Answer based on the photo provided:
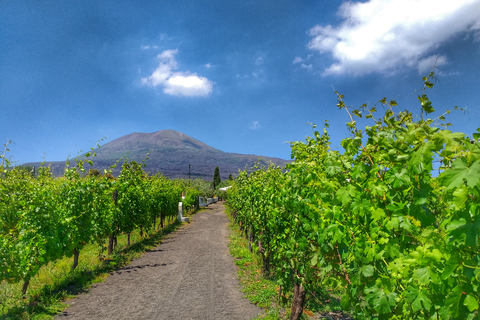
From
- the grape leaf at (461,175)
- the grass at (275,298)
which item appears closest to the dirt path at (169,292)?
the grass at (275,298)

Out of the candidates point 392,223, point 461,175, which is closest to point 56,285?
point 392,223

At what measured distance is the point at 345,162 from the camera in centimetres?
251

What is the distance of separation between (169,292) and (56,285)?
267cm

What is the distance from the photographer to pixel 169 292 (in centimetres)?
662

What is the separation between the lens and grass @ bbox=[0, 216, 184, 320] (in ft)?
17.6

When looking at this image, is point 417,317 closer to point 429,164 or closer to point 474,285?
point 474,285

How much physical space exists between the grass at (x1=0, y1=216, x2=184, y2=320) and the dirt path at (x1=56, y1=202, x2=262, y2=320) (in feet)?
0.92

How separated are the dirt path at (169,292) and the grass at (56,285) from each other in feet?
0.92

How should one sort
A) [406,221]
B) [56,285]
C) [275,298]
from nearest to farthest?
1. [406,221]
2. [275,298]
3. [56,285]

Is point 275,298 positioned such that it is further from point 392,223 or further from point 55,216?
point 55,216

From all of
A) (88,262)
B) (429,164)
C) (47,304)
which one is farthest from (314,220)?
(88,262)

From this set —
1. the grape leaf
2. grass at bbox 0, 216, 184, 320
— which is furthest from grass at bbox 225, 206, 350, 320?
grass at bbox 0, 216, 184, 320

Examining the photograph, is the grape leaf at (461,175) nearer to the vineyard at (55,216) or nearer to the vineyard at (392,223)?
the vineyard at (392,223)

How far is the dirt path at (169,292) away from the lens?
216 inches
